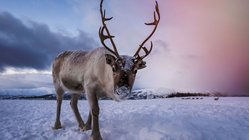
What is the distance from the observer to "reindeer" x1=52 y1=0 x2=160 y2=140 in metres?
5.23

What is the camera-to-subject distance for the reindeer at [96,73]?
523 cm

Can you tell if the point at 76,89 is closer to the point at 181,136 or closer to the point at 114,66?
the point at 114,66

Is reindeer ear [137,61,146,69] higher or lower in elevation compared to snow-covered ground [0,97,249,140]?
higher

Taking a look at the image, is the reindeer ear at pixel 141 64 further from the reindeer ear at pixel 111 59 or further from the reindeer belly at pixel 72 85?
the reindeer belly at pixel 72 85

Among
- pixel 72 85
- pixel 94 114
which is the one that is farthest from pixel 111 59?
pixel 72 85

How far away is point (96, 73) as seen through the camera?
6.08m

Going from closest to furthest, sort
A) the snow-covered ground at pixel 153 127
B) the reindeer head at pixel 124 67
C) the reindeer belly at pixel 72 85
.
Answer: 1. the reindeer head at pixel 124 67
2. the snow-covered ground at pixel 153 127
3. the reindeer belly at pixel 72 85

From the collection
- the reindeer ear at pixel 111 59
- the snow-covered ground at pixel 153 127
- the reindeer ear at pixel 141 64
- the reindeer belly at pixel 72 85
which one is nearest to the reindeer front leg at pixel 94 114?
the snow-covered ground at pixel 153 127

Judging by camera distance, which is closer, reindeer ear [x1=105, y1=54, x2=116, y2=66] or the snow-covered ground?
reindeer ear [x1=105, y1=54, x2=116, y2=66]

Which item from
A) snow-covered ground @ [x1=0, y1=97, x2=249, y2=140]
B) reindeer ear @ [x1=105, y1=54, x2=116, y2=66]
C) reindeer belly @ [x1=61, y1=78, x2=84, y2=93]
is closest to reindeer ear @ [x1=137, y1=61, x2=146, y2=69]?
reindeer ear @ [x1=105, y1=54, x2=116, y2=66]

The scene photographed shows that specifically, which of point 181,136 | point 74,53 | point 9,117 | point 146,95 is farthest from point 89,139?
Result: point 146,95

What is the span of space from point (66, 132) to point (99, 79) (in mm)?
1955

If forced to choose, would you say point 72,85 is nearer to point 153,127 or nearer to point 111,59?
point 111,59

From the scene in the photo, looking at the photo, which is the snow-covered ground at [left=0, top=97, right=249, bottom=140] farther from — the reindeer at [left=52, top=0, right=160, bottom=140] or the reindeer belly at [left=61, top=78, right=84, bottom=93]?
the reindeer belly at [left=61, top=78, right=84, bottom=93]
